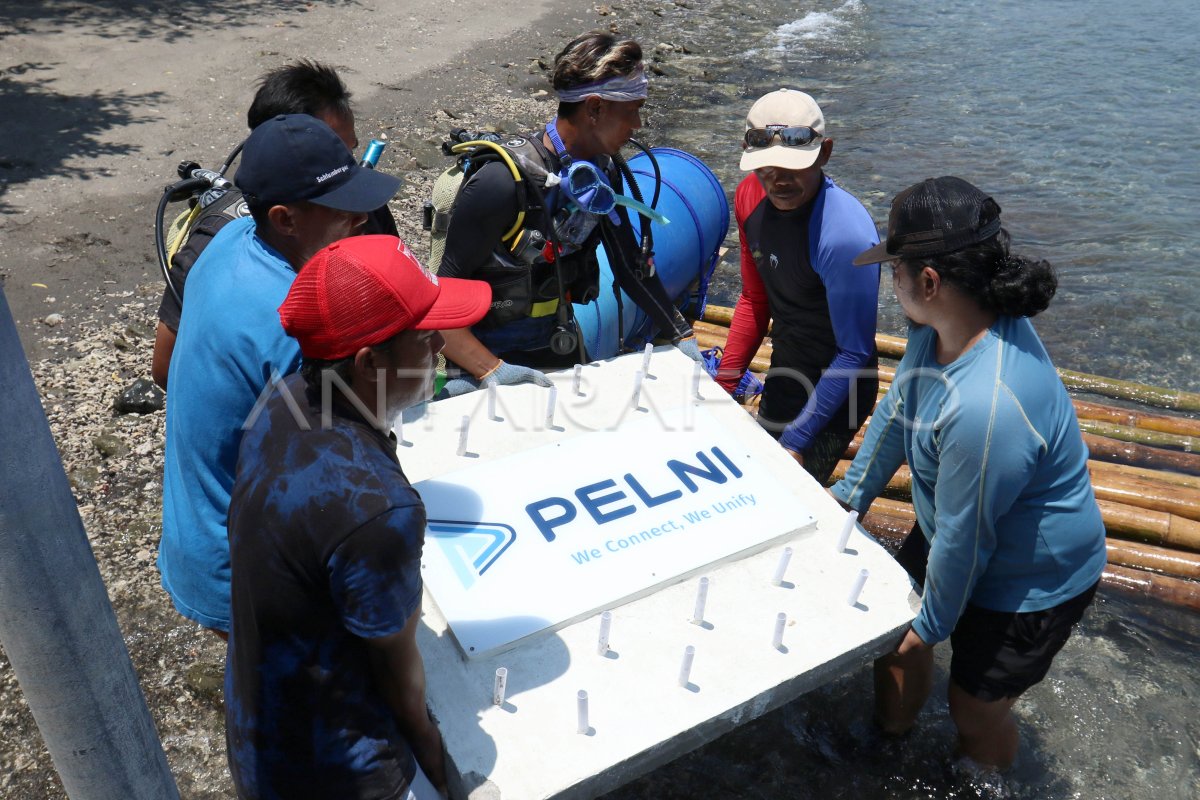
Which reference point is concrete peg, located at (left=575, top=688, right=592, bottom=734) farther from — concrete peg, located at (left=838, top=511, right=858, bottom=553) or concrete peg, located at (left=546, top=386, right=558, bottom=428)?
concrete peg, located at (left=546, top=386, right=558, bottom=428)

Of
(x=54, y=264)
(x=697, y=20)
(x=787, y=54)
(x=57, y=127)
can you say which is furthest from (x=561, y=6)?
(x=54, y=264)

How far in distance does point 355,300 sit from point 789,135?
2322mm

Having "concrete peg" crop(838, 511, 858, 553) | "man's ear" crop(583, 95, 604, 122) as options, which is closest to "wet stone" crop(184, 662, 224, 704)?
"concrete peg" crop(838, 511, 858, 553)

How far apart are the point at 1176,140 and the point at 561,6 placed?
9561 millimetres

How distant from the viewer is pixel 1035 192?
11.0 m

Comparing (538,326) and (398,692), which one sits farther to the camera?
(538,326)

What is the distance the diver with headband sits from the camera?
3652mm

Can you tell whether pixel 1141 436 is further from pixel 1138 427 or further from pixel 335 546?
pixel 335 546

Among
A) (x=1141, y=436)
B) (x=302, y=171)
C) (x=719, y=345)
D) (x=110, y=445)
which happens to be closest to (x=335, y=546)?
(x=302, y=171)

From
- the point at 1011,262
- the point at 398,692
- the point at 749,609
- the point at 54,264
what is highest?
the point at 1011,262

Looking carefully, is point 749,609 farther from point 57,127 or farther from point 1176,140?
point 1176,140

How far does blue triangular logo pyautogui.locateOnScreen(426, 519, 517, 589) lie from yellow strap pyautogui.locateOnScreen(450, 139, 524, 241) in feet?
3.93

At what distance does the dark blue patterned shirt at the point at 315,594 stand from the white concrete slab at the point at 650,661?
1.29ft

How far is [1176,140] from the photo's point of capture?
496 inches
